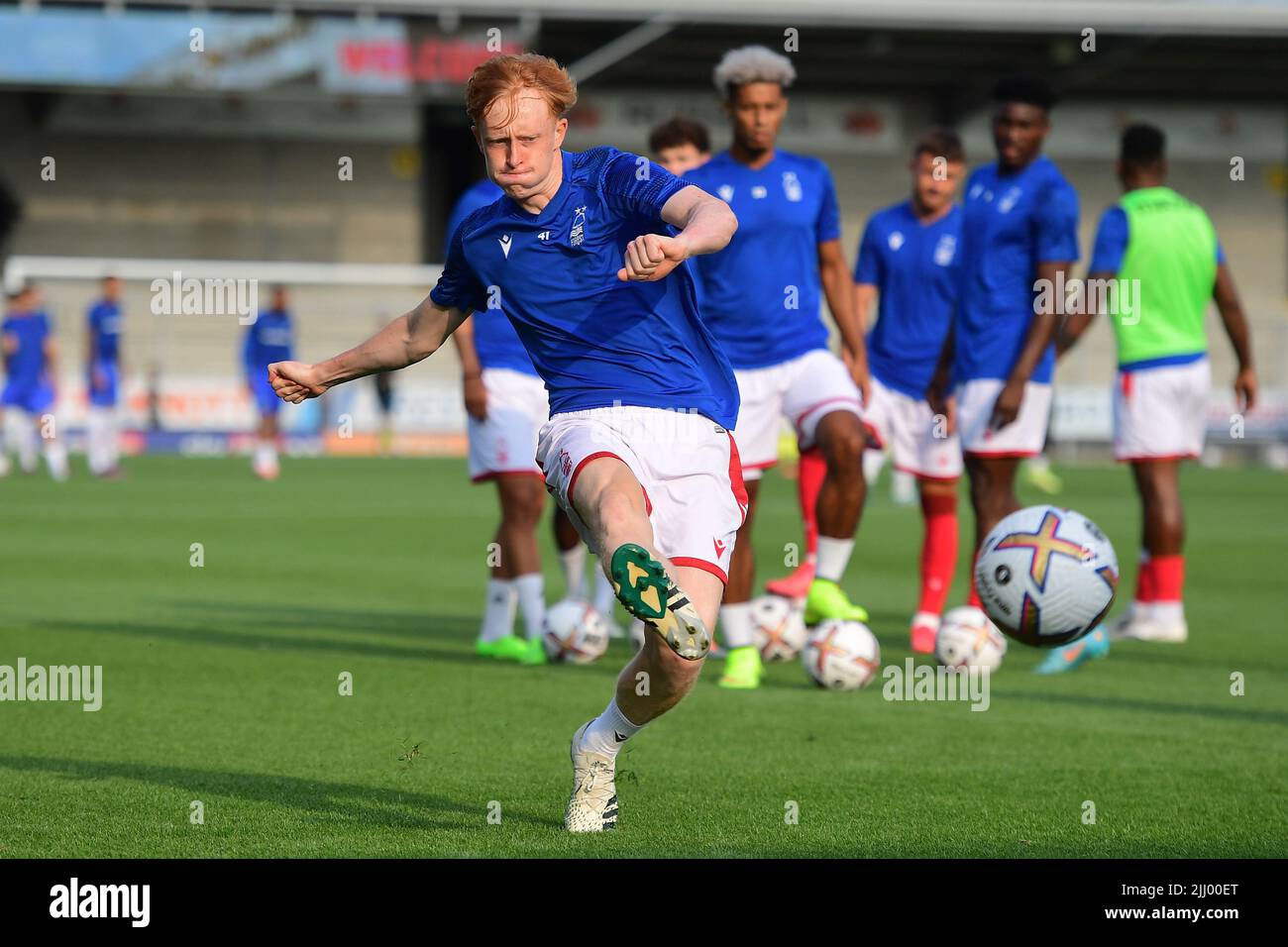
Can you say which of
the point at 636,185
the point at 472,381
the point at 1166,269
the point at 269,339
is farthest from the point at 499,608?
the point at 269,339

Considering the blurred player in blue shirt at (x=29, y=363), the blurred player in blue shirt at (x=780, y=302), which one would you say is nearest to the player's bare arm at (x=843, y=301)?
the blurred player in blue shirt at (x=780, y=302)

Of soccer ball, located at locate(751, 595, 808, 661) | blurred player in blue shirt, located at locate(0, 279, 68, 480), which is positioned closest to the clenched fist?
soccer ball, located at locate(751, 595, 808, 661)

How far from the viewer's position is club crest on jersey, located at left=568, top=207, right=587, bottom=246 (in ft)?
16.6

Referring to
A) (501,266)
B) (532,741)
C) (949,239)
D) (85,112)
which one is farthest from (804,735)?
(85,112)

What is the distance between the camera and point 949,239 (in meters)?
10.2

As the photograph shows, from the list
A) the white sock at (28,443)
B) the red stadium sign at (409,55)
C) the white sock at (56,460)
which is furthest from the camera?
the red stadium sign at (409,55)

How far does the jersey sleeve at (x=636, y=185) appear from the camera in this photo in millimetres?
4930

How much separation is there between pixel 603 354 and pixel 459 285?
0.52 meters

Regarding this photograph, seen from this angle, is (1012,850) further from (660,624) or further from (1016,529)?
(1016,529)

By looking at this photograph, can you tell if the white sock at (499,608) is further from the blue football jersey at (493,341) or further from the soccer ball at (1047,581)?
the soccer ball at (1047,581)

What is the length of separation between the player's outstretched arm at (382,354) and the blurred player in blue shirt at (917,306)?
477cm

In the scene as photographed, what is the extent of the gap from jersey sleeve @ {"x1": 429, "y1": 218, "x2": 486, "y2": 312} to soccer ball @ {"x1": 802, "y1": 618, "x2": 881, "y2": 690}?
2.99 meters

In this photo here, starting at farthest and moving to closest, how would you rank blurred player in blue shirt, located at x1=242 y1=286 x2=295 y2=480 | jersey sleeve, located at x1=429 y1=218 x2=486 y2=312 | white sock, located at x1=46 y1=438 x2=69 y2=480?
blurred player in blue shirt, located at x1=242 y1=286 x2=295 y2=480, white sock, located at x1=46 y1=438 x2=69 y2=480, jersey sleeve, located at x1=429 y1=218 x2=486 y2=312

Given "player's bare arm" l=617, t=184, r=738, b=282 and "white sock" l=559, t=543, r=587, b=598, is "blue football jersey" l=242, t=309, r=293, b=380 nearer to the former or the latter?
"white sock" l=559, t=543, r=587, b=598
